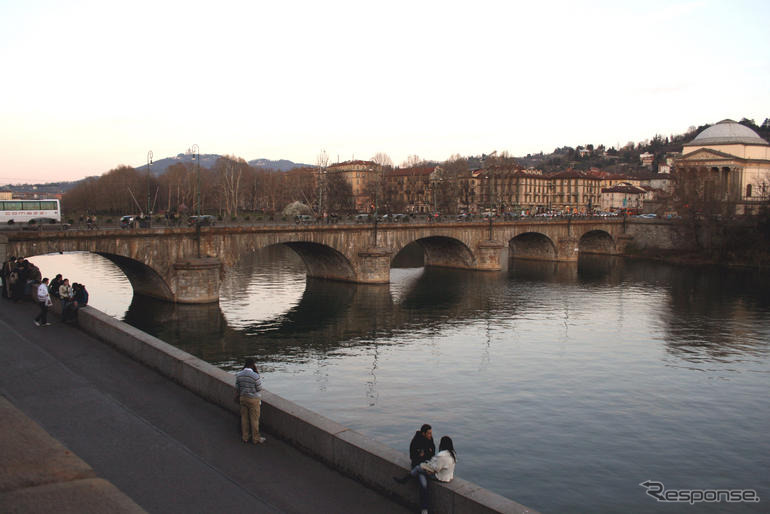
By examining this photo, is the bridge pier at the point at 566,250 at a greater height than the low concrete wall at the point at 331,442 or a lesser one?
lesser

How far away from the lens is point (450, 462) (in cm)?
889

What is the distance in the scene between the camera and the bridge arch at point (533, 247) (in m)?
75.7

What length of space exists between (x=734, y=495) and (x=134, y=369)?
15.5 m

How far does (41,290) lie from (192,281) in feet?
64.4

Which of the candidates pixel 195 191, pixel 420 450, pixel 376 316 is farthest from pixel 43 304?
pixel 195 191

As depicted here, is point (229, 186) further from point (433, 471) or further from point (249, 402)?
point (433, 471)

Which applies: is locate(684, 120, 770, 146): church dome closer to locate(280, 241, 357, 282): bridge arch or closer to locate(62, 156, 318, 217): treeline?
locate(62, 156, 318, 217): treeline

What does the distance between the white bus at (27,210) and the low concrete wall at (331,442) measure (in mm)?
41132

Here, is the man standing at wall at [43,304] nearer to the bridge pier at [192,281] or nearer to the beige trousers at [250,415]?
the beige trousers at [250,415]

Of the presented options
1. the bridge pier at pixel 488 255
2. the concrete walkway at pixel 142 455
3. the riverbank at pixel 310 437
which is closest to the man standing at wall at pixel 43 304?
the riverbank at pixel 310 437

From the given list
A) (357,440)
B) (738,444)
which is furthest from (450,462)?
(738,444)

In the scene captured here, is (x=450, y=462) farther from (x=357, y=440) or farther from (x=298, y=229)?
(x=298, y=229)

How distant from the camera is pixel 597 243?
284 feet

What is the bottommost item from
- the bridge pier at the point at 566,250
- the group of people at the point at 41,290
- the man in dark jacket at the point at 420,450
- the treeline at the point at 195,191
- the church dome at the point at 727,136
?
the bridge pier at the point at 566,250
